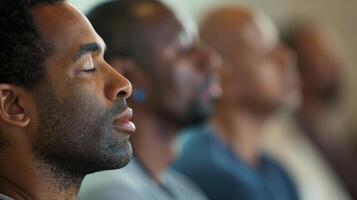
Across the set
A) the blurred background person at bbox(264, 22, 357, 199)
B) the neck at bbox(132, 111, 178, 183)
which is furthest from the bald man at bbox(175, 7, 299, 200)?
the blurred background person at bbox(264, 22, 357, 199)

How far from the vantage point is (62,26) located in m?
1.02

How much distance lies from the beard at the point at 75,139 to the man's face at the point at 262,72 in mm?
1116

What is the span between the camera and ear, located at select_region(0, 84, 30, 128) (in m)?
0.99

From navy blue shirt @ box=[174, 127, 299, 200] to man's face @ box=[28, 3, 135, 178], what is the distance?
86 centimetres

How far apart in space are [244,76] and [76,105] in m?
1.14

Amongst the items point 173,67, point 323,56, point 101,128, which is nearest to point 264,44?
point 173,67

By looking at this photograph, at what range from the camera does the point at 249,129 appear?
2.12 m

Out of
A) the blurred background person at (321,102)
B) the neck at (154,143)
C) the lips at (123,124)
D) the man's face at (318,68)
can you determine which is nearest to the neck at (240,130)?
the neck at (154,143)

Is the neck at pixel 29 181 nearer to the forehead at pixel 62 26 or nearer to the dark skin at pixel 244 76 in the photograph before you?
the forehead at pixel 62 26

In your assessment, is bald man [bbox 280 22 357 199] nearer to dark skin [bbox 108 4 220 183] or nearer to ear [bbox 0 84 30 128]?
dark skin [bbox 108 4 220 183]

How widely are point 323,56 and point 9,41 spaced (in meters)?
2.06

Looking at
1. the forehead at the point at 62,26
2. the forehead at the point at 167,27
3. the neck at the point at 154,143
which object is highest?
the forehead at the point at 62,26

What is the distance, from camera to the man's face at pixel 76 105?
100 centimetres

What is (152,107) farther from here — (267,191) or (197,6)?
(197,6)
